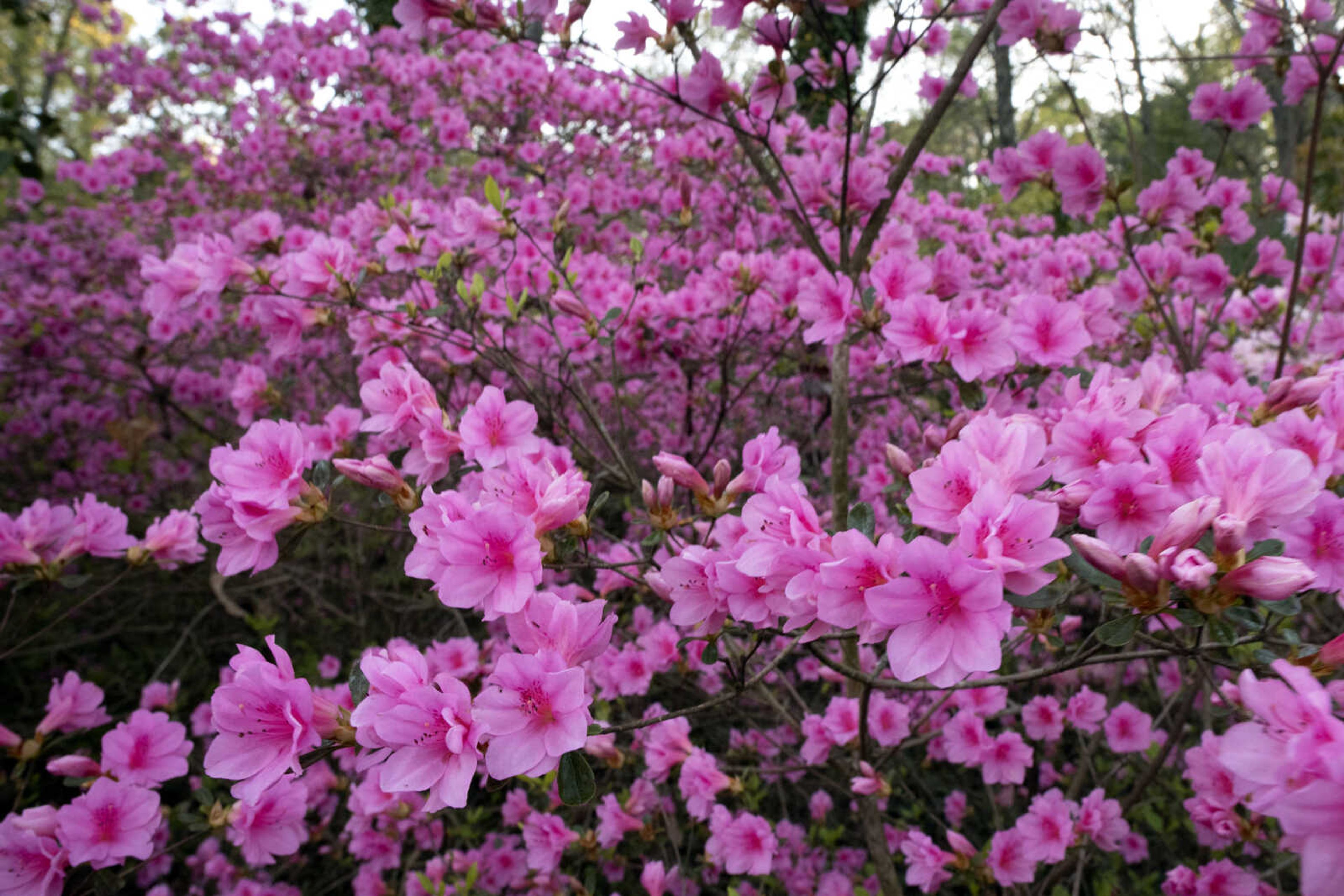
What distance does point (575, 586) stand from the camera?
1.50m

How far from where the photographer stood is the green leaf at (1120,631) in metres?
0.81

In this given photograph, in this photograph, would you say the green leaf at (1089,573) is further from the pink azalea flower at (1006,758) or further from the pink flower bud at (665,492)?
the pink azalea flower at (1006,758)

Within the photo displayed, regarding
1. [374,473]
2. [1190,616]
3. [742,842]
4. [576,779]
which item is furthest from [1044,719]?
[374,473]

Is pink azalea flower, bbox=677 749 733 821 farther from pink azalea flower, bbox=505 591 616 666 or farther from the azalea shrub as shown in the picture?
pink azalea flower, bbox=505 591 616 666

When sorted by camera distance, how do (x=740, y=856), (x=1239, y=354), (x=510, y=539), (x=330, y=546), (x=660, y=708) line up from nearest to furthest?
1. (x=510, y=539)
2. (x=740, y=856)
3. (x=660, y=708)
4. (x=330, y=546)
5. (x=1239, y=354)

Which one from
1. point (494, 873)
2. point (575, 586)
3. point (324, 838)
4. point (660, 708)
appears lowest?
point (324, 838)

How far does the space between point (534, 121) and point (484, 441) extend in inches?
162

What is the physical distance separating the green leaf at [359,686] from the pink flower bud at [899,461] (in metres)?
0.83

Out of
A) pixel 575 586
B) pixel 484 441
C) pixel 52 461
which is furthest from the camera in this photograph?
pixel 52 461

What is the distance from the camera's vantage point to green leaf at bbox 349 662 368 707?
940mm

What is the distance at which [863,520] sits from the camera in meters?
0.99

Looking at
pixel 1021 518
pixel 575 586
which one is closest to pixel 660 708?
pixel 575 586

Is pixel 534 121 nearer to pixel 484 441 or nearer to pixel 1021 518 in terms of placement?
pixel 484 441

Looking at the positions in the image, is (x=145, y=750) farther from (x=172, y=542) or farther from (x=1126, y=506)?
(x=1126, y=506)
